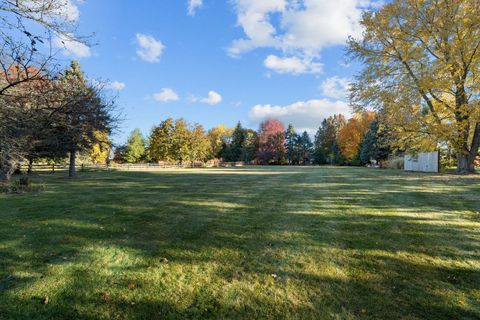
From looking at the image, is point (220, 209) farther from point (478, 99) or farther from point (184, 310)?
point (478, 99)

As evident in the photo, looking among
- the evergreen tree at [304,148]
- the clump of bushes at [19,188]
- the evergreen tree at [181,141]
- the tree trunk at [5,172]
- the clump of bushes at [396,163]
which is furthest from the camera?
the evergreen tree at [304,148]

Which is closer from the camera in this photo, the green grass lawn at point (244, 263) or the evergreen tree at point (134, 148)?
the green grass lawn at point (244, 263)

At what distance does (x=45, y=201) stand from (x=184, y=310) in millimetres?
7364

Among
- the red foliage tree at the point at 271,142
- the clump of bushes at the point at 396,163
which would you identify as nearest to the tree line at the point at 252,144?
the red foliage tree at the point at 271,142

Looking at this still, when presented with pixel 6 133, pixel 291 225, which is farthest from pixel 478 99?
pixel 6 133

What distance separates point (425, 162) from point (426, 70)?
8.35 m

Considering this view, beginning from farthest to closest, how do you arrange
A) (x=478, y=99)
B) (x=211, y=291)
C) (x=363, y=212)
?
1. (x=478, y=99)
2. (x=363, y=212)
3. (x=211, y=291)

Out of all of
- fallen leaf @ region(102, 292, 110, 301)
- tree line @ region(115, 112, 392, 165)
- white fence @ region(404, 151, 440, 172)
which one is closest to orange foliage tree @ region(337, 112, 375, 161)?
tree line @ region(115, 112, 392, 165)

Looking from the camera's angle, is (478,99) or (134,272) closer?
(134,272)

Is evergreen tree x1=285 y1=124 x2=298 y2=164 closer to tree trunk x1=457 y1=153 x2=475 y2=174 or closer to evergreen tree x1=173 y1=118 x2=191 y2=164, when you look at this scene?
evergreen tree x1=173 y1=118 x2=191 y2=164

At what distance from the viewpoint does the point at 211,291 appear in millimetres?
A: 3148

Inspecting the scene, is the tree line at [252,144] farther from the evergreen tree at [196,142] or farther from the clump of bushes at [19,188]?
the clump of bushes at [19,188]

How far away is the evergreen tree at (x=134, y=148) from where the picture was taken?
205 feet

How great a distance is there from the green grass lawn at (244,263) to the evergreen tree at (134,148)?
59.0 meters
